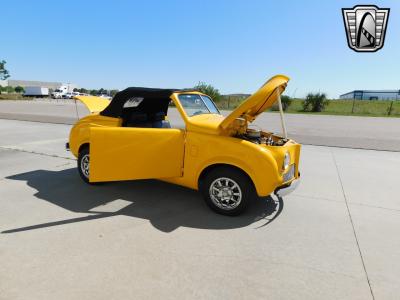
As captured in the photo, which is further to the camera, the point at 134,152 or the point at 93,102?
the point at 93,102

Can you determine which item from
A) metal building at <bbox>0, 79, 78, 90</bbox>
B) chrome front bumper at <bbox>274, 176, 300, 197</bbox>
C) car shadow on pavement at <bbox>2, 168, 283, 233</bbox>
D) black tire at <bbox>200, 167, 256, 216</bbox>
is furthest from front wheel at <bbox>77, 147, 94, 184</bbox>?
metal building at <bbox>0, 79, 78, 90</bbox>

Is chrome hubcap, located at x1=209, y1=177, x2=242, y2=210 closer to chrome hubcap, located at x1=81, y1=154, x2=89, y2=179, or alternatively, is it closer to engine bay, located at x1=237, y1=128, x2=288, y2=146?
engine bay, located at x1=237, y1=128, x2=288, y2=146

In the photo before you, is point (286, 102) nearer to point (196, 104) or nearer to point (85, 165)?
point (196, 104)

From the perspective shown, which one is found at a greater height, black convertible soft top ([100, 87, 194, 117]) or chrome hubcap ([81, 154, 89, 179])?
black convertible soft top ([100, 87, 194, 117])

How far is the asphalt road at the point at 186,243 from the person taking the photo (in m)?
2.52

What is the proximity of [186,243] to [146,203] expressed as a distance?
132 cm

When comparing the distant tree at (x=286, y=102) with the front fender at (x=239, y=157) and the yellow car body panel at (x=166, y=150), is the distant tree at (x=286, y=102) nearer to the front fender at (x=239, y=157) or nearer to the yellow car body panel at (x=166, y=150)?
the yellow car body panel at (x=166, y=150)

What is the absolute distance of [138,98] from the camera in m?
4.86

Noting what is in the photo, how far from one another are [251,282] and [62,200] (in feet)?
10.3

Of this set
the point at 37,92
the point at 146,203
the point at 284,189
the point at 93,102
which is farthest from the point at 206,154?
the point at 37,92

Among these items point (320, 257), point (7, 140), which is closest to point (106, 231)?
point (320, 257)

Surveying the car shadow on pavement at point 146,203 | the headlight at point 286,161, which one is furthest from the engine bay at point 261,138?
the car shadow on pavement at point 146,203

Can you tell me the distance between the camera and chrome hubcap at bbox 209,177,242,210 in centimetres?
385

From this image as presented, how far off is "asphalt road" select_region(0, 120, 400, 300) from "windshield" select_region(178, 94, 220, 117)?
1383 millimetres
